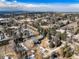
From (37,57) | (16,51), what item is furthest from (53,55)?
(16,51)

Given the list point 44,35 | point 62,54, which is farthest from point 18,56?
point 44,35

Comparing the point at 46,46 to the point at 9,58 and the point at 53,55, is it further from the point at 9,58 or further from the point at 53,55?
the point at 9,58

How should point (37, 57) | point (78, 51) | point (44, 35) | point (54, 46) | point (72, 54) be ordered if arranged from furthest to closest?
point (44, 35) → point (54, 46) → point (78, 51) → point (72, 54) → point (37, 57)

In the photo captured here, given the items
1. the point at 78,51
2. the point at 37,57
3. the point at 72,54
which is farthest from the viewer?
the point at 78,51

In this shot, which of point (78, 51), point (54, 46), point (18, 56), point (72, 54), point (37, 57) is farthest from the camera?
point (54, 46)

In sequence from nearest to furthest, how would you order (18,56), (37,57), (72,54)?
(18,56), (37,57), (72,54)

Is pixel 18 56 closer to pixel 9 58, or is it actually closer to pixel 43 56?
pixel 9 58

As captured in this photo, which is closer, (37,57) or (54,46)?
(37,57)

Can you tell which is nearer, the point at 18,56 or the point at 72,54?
the point at 18,56
